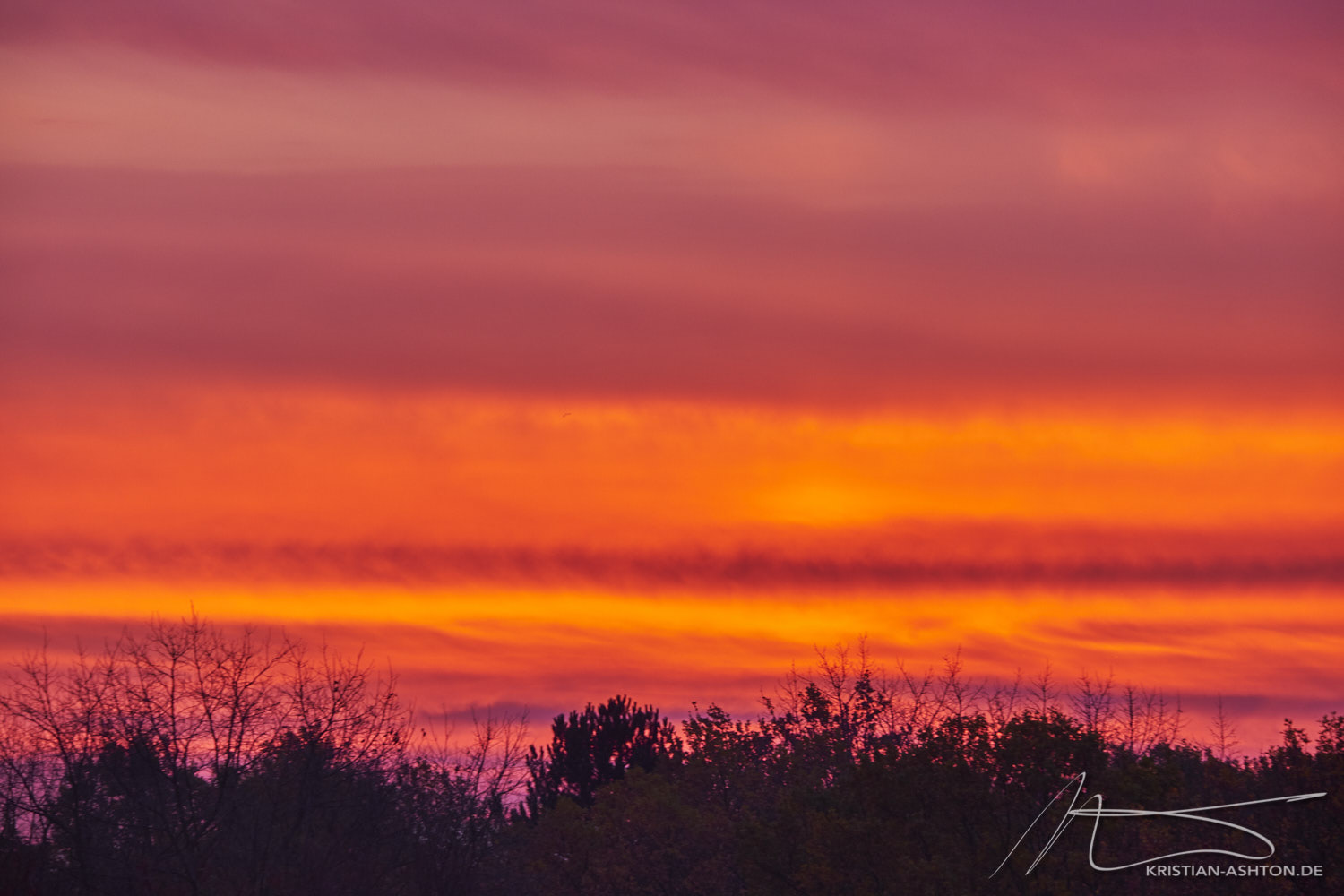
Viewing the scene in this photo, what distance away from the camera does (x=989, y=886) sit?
40.4m

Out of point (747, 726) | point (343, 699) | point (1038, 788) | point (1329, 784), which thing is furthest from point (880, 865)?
point (747, 726)

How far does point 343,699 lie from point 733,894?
19.2 m

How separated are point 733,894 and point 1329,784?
3377 cm

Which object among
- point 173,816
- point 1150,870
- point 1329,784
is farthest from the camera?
point 173,816

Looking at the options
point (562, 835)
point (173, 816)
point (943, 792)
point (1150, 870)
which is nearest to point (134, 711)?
point (173, 816)

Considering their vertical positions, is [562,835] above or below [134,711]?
below

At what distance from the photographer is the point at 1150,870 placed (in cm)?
3669

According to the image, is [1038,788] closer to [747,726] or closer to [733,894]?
[733,894]

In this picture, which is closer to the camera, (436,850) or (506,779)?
(436,850)

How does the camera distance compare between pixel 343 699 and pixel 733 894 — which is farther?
pixel 733 894

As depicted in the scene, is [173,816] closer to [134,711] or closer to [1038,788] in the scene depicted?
[134,711]

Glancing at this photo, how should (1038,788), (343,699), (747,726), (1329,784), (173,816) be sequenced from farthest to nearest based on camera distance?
(747,726) < (343,699) < (173,816) < (1038,788) < (1329,784)

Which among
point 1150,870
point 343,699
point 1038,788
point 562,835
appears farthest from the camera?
point 562,835

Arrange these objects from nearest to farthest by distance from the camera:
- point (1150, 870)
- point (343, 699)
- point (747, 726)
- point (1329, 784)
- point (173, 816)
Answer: point (1329, 784), point (1150, 870), point (173, 816), point (343, 699), point (747, 726)
